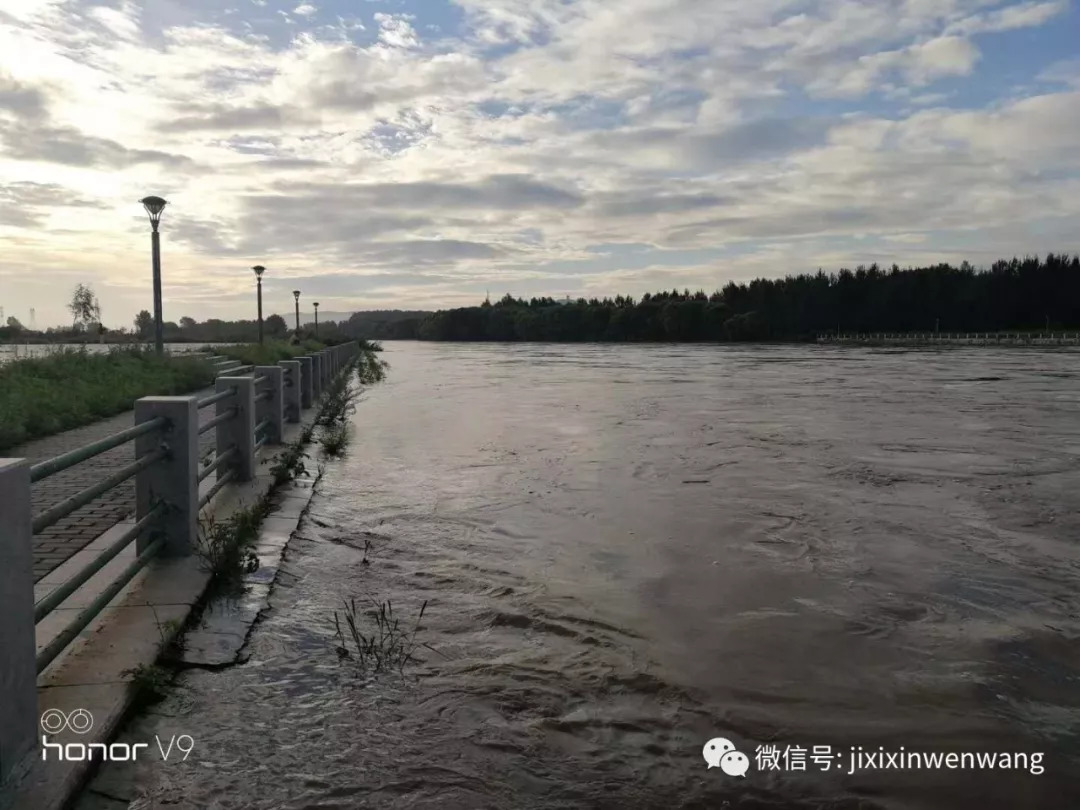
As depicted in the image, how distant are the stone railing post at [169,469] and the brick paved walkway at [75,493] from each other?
70 centimetres

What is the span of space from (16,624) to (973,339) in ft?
342

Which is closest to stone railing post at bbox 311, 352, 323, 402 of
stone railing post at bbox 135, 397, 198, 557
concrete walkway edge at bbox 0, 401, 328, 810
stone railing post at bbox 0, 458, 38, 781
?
A: concrete walkway edge at bbox 0, 401, 328, 810

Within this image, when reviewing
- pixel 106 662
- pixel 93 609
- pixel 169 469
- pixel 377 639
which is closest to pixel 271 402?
pixel 169 469

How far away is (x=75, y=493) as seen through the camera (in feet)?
25.8

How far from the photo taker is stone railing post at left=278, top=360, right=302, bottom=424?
46.0 ft

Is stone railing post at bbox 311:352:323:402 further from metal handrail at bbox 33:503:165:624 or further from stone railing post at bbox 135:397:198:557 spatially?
metal handrail at bbox 33:503:165:624

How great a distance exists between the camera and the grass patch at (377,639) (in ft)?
15.1

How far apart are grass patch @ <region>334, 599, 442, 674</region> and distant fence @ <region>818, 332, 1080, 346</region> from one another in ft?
294

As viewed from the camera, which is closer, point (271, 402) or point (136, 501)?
point (136, 501)

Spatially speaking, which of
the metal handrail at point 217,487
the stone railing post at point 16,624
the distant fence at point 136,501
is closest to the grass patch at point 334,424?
the distant fence at point 136,501

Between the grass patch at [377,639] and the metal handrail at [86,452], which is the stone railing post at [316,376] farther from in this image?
the grass patch at [377,639]

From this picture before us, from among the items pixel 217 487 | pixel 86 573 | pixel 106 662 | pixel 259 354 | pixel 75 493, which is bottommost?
pixel 106 662

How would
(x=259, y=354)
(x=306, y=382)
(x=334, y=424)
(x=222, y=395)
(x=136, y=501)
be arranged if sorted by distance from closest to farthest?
1. (x=136, y=501)
2. (x=222, y=395)
3. (x=334, y=424)
4. (x=306, y=382)
5. (x=259, y=354)

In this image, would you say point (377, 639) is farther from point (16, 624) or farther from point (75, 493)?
point (75, 493)
